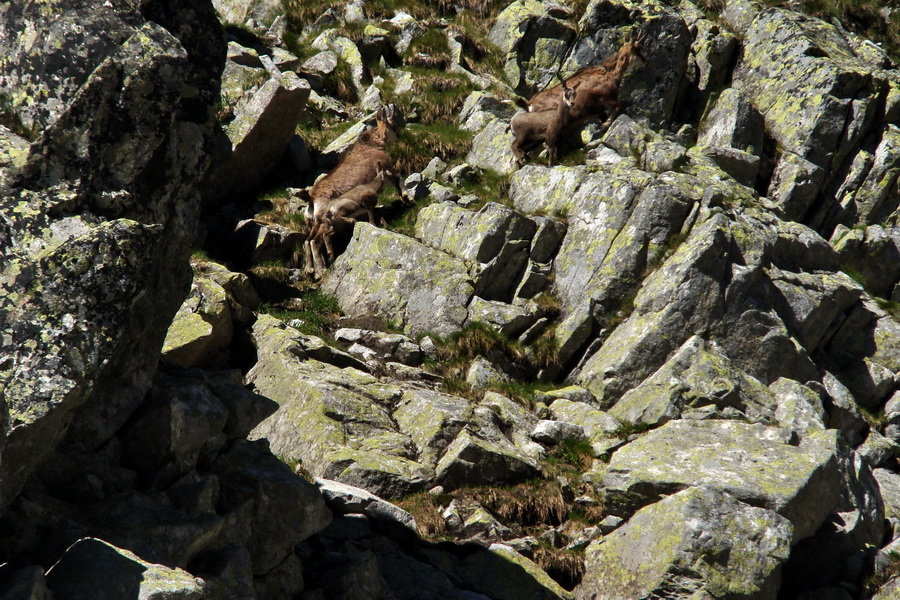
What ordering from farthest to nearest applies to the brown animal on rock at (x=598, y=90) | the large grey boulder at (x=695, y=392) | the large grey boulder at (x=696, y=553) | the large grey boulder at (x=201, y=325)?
the brown animal on rock at (x=598, y=90), the large grey boulder at (x=695, y=392), the large grey boulder at (x=201, y=325), the large grey boulder at (x=696, y=553)

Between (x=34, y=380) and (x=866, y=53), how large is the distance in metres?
26.7

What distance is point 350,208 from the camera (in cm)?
1783

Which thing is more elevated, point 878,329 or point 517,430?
point 878,329

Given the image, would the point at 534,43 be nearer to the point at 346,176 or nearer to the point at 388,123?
the point at 388,123

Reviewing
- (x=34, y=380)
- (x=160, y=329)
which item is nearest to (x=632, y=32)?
(x=160, y=329)

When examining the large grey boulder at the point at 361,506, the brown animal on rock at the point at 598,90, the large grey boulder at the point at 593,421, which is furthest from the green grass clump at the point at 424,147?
the large grey boulder at the point at 361,506

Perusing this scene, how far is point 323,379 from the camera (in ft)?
42.1

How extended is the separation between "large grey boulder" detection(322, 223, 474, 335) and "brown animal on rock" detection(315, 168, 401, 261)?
47 cm

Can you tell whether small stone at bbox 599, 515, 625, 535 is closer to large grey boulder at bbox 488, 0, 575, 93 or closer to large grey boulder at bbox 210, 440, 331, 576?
large grey boulder at bbox 210, 440, 331, 576

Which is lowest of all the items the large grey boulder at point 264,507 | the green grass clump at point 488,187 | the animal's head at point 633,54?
the green grass clump at point 488,187

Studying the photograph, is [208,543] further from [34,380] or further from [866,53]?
[866,53]

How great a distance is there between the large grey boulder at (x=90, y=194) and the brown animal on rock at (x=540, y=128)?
1263 cm

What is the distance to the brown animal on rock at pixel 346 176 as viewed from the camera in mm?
17653

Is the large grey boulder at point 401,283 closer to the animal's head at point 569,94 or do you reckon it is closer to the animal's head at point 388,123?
the animal's head at point 388,123
